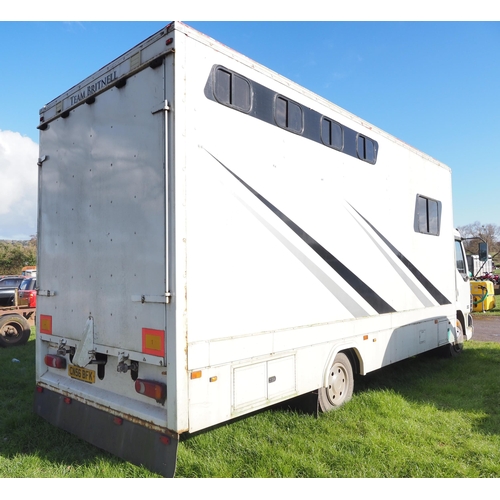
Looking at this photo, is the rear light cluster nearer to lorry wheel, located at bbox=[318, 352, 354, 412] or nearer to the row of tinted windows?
lorry wheel, located at bbox=[318, 352, 354, 412]

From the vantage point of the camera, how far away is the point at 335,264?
197 inches

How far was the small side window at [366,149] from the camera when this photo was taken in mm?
5648

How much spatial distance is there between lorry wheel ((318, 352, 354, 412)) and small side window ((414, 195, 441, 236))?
2.69 m

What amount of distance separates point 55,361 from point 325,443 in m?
2.79

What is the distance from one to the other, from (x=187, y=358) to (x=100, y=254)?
1382 mm

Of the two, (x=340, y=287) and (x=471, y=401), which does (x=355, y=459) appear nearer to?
(x=340, y=287)

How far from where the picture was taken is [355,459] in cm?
386

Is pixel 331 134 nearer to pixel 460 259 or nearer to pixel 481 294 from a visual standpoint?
pixel 460 259

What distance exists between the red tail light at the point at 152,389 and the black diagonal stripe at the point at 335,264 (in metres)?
1.86

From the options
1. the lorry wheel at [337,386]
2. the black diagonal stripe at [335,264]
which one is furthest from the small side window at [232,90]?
the lorry wheel at [337,386]

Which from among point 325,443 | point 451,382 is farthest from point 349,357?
point 451,382

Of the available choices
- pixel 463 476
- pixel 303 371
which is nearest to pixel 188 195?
pixel 303 371

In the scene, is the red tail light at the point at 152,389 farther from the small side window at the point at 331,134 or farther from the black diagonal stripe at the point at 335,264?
the small side window at the point at 331,134

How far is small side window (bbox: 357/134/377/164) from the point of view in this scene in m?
5.65
